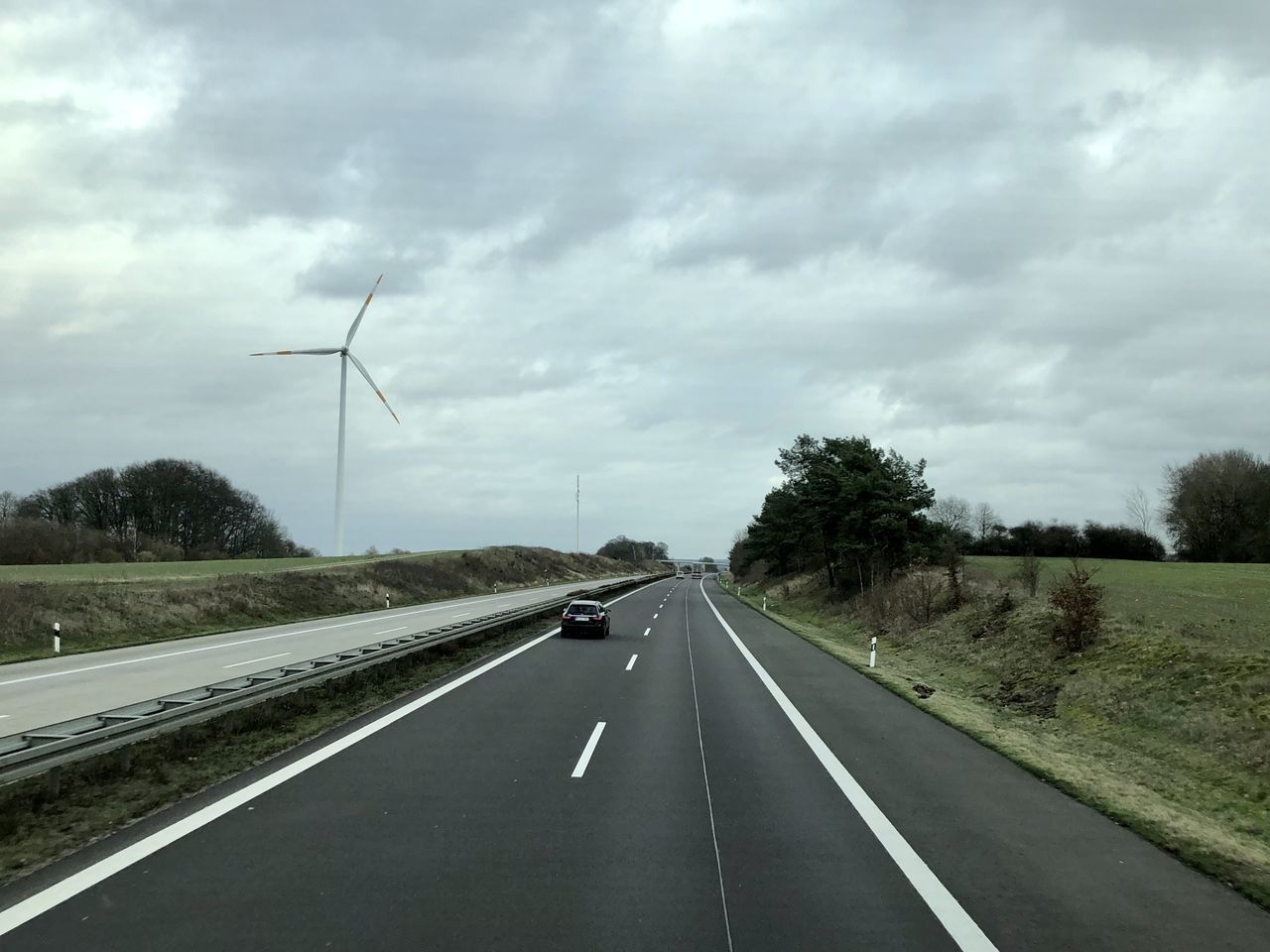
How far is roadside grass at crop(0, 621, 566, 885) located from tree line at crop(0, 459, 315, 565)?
72.2m

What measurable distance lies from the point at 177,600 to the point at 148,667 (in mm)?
16094

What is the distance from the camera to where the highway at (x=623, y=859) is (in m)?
4.98

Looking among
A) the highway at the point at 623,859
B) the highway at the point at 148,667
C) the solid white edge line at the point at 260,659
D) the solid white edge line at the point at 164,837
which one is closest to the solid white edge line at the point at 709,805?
the highway at the point at 623,859

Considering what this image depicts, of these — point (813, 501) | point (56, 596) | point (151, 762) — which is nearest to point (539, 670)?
point (151, 762)

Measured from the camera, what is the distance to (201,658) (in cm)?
2183

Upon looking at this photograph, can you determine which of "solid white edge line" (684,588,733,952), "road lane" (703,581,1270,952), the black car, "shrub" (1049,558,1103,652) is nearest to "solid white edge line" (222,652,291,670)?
the black car

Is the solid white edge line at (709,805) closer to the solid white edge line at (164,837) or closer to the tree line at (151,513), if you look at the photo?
the solid white edge line at (164,837)

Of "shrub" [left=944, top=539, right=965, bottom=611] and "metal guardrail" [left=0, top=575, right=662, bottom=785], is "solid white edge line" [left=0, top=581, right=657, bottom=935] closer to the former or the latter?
"metal guardrail" [left=0, top=575, right=662, bottom=785]

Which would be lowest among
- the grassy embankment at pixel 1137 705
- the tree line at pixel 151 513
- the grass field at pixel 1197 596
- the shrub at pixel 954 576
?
the grassy embankment at pixel 1137 705

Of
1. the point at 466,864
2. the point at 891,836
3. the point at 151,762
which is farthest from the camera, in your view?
the point at 151,762

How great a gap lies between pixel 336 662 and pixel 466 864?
8828 millimetres

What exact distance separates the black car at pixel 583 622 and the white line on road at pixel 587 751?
15.3 meters

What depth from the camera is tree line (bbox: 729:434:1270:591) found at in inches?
1649

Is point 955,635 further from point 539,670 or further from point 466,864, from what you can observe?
point 466,864
